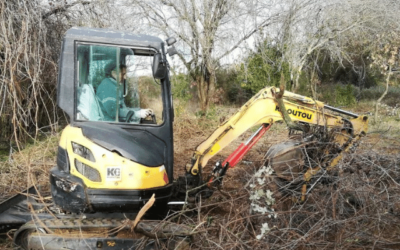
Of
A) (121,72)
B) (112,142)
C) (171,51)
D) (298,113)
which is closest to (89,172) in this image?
(112,142)

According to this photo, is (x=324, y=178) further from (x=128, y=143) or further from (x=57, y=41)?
(x=57, y=41)

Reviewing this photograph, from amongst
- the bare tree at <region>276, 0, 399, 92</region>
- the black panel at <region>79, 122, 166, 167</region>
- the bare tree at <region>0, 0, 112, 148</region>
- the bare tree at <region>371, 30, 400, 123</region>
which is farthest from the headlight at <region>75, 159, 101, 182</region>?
the bare tree at <region>276, 0, 399, 92</region>


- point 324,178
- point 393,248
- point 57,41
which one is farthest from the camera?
point 57,41

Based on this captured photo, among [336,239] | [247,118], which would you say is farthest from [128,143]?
[336,239]

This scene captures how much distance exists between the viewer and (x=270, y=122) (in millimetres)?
4480

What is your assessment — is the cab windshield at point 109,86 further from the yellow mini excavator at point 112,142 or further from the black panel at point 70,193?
the black panel at point 70,193

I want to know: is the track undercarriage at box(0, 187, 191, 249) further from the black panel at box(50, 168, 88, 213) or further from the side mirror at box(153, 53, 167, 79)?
the side mirror at box(153, 53, 167, 79)

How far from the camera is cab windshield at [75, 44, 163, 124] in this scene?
371 cm

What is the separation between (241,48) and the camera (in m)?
17.0

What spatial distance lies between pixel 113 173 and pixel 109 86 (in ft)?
3.07

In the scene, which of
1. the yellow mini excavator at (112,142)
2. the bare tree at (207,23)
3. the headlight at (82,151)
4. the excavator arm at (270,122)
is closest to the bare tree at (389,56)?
the bare tree at (207,23)

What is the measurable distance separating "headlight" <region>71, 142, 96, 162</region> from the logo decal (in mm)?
185

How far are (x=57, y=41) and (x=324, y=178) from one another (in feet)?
20.6

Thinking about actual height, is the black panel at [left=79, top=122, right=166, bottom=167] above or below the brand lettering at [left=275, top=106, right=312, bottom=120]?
below
